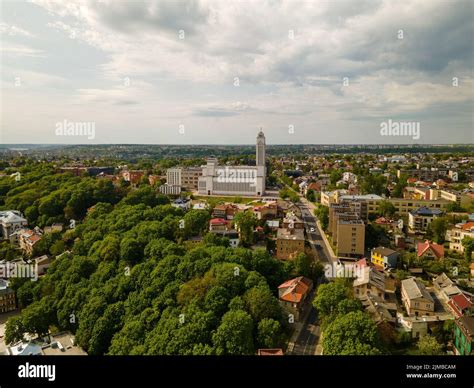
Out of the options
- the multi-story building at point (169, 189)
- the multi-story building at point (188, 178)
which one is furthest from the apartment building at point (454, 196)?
the multi-story building at point (188, 178)

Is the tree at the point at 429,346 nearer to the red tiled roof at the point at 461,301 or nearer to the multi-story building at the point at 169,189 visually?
the red tiled roof at the point at 461,301

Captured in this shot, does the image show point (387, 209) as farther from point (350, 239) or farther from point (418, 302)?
point (418, 302)

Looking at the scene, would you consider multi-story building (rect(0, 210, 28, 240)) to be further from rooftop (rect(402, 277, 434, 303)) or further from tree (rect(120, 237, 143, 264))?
rooftop (rect(402, 277, 434, 303))

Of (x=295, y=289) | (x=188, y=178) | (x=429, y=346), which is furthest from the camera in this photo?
(x=188, y=178)

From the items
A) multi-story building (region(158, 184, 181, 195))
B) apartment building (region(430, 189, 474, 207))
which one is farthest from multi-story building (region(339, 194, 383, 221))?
multi-story building (region(158, 184, 181, 195))

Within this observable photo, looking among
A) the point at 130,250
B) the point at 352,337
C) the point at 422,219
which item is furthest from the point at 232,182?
the point at 352,337
